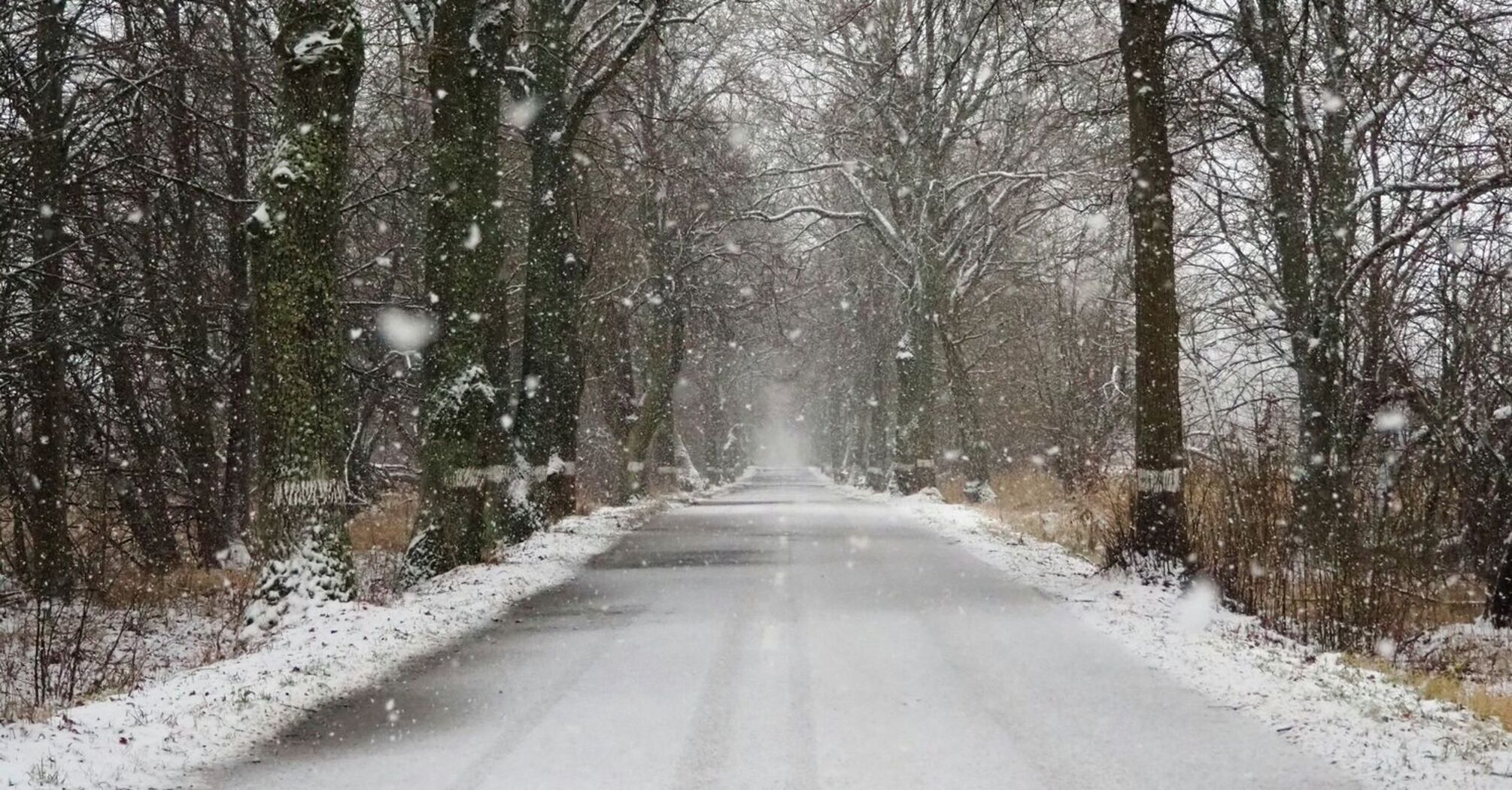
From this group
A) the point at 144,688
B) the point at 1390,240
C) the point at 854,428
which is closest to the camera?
the point at 144,688

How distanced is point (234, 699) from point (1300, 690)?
6.24 metres

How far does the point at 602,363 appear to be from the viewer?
32.5m

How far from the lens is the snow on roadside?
5625 millimetres

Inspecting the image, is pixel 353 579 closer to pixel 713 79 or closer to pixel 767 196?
pixel 767 196

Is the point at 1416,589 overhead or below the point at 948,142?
below

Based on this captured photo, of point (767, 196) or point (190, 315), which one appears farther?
point (767, 196)

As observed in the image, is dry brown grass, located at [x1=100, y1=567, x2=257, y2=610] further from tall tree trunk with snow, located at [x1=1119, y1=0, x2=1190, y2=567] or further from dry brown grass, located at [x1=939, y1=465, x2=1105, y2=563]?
dry brown grass, located at [x1=939, y1=465, x2=1105, y2=563]

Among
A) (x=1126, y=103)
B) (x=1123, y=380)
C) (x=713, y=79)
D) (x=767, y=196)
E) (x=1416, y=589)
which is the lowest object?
(x=1416, y=589)

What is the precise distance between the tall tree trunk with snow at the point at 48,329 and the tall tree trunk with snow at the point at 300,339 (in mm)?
2549

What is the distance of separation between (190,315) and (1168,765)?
516 inches

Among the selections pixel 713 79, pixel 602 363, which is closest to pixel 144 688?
pixel 602 363

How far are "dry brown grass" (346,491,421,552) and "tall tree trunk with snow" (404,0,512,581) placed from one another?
496 cm

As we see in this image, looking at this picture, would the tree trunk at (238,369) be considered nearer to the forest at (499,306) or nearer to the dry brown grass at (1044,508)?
the forest at (499,306)

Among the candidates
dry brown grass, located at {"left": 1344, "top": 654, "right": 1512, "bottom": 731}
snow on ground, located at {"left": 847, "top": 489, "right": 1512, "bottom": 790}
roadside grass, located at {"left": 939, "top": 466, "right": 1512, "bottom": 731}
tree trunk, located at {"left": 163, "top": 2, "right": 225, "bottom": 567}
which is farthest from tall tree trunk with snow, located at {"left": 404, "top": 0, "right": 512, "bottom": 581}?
dry brown grass, located at {"left": 1344, "top": 654, "right": 1512, "bottom": 731}
